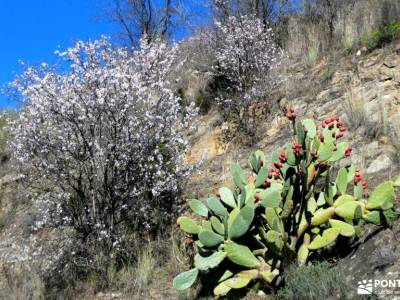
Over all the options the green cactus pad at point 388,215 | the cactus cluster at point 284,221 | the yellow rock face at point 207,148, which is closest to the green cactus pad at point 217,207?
the cactus cluster at point 284,221

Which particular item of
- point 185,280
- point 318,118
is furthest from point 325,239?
point 318,118

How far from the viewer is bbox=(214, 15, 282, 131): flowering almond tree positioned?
410 inches

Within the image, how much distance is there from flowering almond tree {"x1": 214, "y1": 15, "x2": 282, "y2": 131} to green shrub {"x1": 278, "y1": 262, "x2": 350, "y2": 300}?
205 inches

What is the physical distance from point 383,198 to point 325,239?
2.13ft

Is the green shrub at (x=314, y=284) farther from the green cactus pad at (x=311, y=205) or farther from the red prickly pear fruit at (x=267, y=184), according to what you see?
the red prickly pear fruit at (x=267, y=184)

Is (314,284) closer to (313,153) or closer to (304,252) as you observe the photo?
(304,252)

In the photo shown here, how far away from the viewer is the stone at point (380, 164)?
7.20 metres

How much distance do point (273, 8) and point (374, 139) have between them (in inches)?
246

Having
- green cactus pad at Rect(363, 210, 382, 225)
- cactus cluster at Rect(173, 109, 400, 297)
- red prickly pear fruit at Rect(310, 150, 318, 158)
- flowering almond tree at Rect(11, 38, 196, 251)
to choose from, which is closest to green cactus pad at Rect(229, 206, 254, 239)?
cactus cluster at Rect(173, 109, 400, 297)

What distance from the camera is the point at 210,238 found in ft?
18.0

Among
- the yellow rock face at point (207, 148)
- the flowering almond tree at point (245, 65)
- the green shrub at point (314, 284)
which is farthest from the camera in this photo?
the flowering almond tree at point (245, 65)

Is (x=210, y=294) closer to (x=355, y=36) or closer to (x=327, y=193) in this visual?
(x=327, y=193)

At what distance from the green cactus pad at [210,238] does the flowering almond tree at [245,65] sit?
4819 mm

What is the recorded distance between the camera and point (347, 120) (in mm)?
8391
